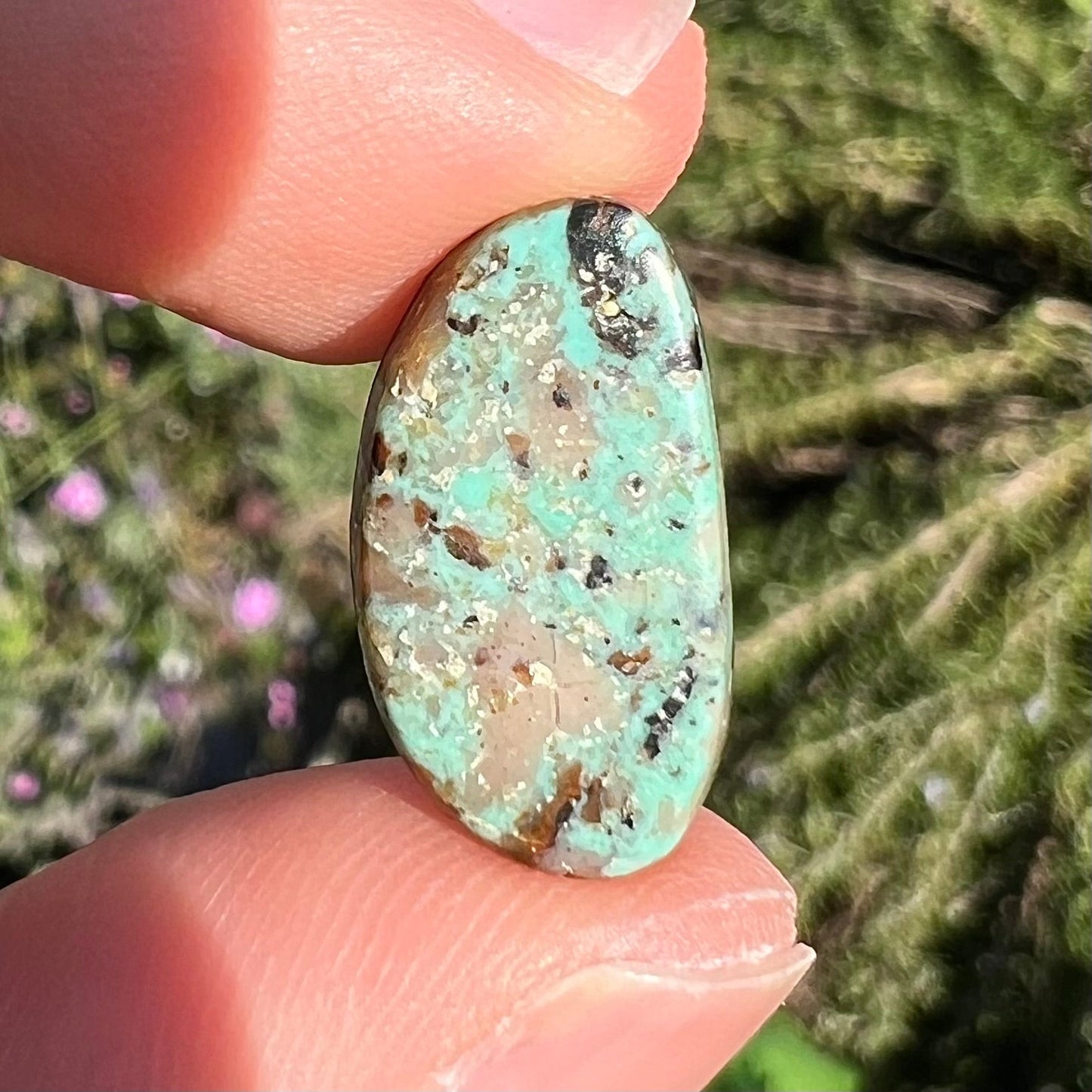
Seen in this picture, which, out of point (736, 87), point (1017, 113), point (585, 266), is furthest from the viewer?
point (736, 87)

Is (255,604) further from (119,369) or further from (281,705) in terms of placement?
(119,369)

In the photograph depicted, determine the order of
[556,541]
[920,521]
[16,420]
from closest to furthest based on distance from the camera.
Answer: [556,541]
[920,521]
[16,420]

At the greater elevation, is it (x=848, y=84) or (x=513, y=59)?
(x=513, y=59)

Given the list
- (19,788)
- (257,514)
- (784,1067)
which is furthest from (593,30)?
(19,788)

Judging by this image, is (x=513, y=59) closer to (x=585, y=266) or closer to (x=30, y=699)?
(x=585, y=266)

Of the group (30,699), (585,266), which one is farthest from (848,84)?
(30,699)

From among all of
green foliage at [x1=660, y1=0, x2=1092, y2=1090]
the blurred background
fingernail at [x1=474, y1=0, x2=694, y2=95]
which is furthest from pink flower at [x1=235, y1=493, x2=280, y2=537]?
fingernail at [x1=474, y1=0, x2=694, y2=95]

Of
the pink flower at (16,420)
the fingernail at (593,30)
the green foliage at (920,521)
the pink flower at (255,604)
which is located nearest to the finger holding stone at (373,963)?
the green foliage at (920,521)

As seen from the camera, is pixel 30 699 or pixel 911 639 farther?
pixel 30 699
